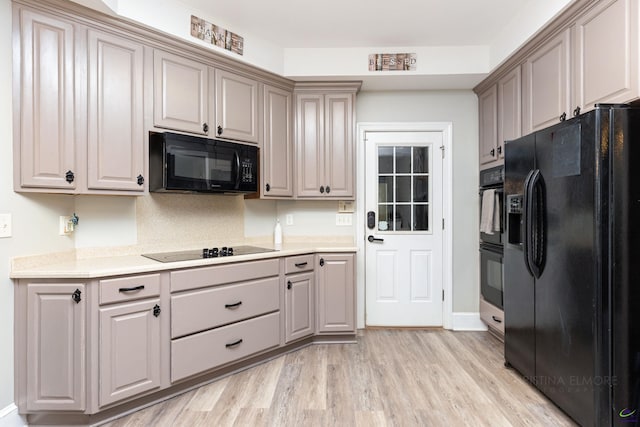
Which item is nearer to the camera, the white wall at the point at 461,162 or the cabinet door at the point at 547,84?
the cabinet door at the point at 547,84

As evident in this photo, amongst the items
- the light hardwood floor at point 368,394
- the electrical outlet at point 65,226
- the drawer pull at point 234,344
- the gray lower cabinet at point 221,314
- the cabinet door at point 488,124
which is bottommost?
the light hardwood floor at point 368,394

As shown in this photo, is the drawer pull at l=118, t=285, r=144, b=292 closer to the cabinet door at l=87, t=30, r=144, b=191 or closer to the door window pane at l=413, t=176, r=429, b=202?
the cabinet door at l=87, t=30, r=144, b=191

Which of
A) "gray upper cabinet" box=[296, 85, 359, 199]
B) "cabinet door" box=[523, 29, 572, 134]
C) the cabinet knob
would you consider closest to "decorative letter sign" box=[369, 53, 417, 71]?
"gray upper cabinet" box=[296, 85, 359, 199]

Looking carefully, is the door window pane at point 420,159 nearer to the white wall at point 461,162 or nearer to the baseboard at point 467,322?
the white wall at point 461,162

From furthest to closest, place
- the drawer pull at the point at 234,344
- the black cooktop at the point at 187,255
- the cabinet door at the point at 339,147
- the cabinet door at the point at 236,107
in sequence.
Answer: the cabinet door at the point at 339,147 < the cabinet door at the point at 236,107 < the drawer pull at the point at 234,344 < the black cooktop at the point at 187,255

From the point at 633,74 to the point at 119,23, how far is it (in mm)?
2882

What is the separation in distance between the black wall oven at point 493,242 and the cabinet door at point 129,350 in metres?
2.61

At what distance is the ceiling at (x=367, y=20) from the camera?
2.36 metres

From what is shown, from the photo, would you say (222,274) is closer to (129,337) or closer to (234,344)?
(234,344)

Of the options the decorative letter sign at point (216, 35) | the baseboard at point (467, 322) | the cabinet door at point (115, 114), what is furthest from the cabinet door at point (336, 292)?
the decorative letter sign at point (216, 35)

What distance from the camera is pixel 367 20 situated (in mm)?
2549

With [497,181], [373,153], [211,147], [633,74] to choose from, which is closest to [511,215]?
[497,181]

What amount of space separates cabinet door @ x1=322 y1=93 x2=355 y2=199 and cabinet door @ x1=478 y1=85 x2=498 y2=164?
4.14 ft

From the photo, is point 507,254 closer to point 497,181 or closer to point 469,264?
point 497,181
